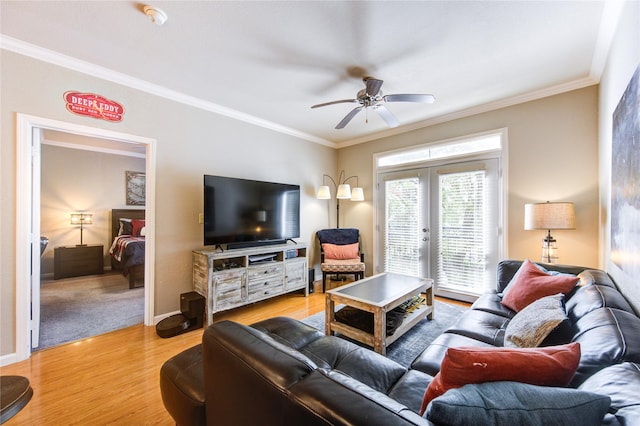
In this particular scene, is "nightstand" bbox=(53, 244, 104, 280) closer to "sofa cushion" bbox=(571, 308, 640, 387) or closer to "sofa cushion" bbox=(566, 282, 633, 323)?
"sofa cushion" bbox=(571, 308, 640, 387)

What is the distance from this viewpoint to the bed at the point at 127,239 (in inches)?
165

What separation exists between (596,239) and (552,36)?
2.12 m

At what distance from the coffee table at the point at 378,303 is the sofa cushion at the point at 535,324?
89cm

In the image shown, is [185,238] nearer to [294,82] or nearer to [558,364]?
[294,82]

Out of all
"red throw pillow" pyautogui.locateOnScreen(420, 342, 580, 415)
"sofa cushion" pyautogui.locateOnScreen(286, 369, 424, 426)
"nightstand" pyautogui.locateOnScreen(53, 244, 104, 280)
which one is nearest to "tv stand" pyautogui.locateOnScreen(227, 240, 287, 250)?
"sofa cushion" pyautogui.locateOnScreen(286, 369, 424, 426)

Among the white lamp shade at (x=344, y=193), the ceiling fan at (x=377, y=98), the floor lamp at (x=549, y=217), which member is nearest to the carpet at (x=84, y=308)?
the white lamp shade at (x=344, y=193)

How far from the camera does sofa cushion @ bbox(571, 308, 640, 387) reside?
0.90m

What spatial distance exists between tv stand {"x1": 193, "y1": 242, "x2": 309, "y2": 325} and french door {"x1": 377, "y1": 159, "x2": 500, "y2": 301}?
165 centimetres

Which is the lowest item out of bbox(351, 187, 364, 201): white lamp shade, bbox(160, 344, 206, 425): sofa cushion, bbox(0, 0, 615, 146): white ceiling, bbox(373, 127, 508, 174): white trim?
bbox(160, 344, 206, 425): sofa cushion

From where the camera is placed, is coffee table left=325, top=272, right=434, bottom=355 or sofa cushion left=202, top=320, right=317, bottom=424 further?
coffee table left=325, top=272, right=434, bottom=355

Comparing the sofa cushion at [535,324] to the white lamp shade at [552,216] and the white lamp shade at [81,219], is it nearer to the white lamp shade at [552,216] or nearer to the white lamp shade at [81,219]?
the white lamp shade at [552,216]

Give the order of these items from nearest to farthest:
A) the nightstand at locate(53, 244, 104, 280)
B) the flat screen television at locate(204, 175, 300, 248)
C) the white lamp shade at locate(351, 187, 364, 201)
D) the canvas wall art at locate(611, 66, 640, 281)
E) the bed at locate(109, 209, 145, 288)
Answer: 1. the canvas wall art at locate(611, 66, 640, 281)
2. the flat screen television at locate(204, 175, 300, 248)
3. the bed at locate(109, 209, 145, 288)
4. the white lamp shade at locate(351, 187, 364, 201)
5. the nightstand at locate(53, 244, 104, 280)

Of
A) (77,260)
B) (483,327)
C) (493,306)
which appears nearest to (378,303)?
(483,327)

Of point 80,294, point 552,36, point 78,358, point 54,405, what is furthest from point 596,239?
point 80,294
